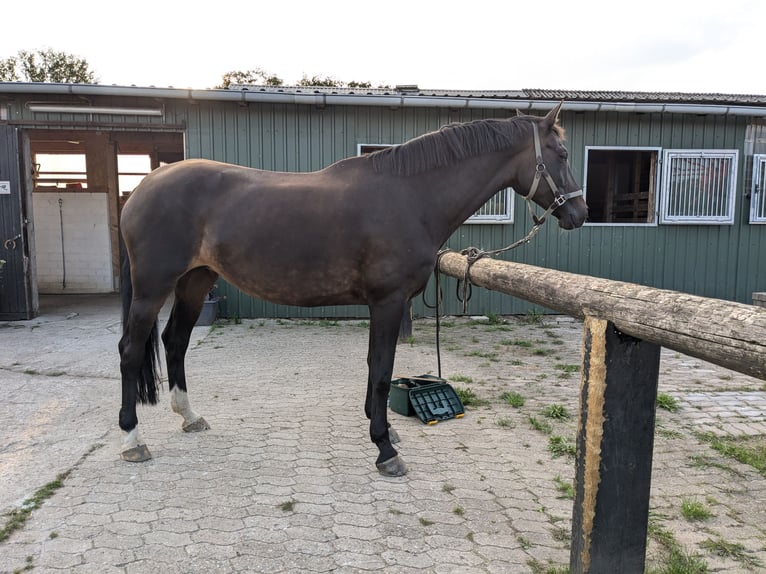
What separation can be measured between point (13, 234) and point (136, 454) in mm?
5800

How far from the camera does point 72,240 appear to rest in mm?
10133

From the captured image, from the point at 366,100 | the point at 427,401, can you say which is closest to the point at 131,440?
the point at 427,401

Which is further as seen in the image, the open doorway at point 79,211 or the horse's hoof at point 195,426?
the open doorway at point 79,211

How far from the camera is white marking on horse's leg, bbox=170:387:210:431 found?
334cm

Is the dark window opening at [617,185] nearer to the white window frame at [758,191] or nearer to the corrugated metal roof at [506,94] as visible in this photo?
the corrugated metal roof at [506,94]

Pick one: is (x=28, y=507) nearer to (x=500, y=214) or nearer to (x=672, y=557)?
(x=672, y=557)

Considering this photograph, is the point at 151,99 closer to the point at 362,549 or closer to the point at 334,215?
the point at 334,215

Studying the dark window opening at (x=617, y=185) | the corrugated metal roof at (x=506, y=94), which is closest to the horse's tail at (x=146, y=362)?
the corrugated metal roof at (x=506, y=94)

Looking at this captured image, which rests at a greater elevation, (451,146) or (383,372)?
(451,146)

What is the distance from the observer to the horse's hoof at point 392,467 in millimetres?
2750

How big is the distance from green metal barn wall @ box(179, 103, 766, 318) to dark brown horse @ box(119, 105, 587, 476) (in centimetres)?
423

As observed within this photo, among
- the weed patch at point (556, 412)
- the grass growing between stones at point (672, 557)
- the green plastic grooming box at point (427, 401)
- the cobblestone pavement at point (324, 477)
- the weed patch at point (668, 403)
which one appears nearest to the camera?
the grass growing between stones at point (672, 557)

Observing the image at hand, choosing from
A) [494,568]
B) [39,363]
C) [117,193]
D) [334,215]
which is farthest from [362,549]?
[117,193]

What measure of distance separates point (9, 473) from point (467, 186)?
9.62 ft
